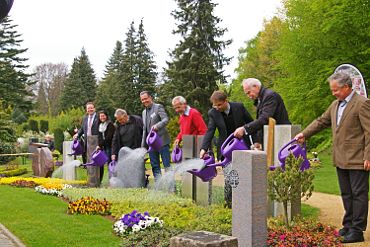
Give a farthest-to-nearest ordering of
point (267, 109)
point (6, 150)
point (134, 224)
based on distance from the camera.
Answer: point (6, 150), point (267, 109), point (134, 224)

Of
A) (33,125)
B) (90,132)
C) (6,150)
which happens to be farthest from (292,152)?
(33,125)

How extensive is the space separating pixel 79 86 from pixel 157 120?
5538cm

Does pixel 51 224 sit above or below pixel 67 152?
below

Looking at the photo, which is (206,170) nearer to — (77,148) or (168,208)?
(168,208)

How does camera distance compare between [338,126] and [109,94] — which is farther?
[109,94]

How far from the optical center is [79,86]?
65.2m

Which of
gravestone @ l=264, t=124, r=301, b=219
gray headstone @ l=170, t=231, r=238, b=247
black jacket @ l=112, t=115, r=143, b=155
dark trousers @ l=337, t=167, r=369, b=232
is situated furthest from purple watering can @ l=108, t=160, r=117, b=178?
gray headstone @ l=170, t=231, r=238, b=247

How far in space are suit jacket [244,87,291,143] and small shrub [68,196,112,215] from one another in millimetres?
A: 2903

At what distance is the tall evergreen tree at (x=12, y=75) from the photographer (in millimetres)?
56000

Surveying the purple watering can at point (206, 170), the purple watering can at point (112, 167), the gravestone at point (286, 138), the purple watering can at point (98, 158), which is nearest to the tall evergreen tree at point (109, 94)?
the purple watering can at point (98, 158)

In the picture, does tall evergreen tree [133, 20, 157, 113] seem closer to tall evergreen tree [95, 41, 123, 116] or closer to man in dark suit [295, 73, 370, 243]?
tall evergreen tree [95, 41, 123, 116]

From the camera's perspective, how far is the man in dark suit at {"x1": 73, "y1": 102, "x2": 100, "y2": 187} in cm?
1288

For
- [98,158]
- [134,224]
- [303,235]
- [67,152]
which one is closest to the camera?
[303,235]

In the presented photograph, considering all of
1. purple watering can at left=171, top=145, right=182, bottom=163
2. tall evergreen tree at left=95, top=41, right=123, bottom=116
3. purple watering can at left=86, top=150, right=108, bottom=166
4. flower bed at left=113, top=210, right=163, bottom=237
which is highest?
tall evergreen tree at left=95, top=41, right=123, bottom=116
